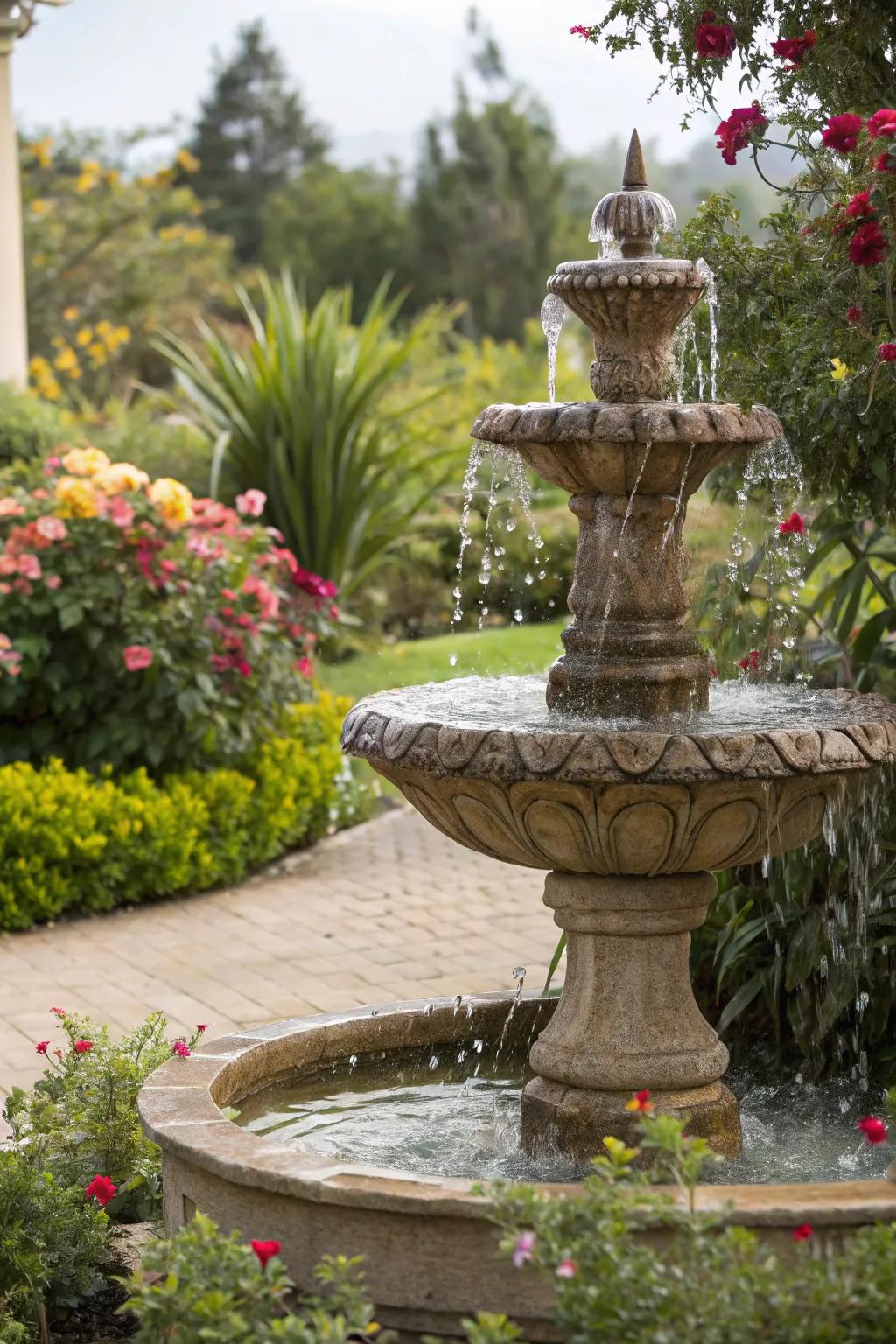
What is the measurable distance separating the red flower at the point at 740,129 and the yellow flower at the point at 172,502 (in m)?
3.55

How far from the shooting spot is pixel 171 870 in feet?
22.1

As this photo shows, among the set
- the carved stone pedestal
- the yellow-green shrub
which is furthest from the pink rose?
the carved stone pedestal

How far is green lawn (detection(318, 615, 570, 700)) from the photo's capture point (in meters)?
10.6

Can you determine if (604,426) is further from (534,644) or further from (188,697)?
(534,644)

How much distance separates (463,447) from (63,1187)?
8.20 m

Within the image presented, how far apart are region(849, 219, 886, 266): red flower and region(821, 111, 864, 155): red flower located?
17cm

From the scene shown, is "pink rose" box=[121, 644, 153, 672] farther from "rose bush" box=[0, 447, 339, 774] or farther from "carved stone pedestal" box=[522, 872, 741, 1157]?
"carved stone pedestal" box=[522, 872, 741, 1157]

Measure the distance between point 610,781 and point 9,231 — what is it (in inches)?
382

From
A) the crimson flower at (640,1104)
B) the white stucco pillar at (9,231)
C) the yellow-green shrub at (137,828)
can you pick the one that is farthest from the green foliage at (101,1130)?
the white stucco pillar at (9,231)

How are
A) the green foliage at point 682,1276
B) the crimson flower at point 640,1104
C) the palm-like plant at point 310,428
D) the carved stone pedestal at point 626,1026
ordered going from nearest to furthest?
the green foliage at point 682,1276, the crimson flower at point 640,1104, the carved stone pedestal at point 626,1026, the palm-like plant at point 310,428

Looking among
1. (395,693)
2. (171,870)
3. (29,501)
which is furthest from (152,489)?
(395,693)

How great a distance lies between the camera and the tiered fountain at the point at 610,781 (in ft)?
9.86

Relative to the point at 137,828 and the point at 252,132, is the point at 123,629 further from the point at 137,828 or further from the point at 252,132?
the point at 252,132

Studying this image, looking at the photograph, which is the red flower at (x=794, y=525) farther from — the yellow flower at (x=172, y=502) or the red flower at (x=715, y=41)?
the yellow flower at (x=172, y=502)
